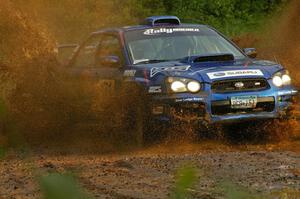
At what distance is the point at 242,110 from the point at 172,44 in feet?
4.84

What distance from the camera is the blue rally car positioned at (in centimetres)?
796

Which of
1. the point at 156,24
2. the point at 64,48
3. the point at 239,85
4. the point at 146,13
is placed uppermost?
the point at 146,13

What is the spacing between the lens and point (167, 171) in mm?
6117

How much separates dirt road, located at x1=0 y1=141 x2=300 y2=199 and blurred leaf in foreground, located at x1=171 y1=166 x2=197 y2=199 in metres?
3.27

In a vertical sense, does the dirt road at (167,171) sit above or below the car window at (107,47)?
below

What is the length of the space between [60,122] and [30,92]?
2.53 feet

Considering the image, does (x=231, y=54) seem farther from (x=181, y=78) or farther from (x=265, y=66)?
(x=181, y=78)

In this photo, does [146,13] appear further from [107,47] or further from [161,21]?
[107,47]

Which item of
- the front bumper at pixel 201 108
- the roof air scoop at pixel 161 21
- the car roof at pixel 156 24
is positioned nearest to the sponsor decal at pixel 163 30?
the car roof at pixel 156 24

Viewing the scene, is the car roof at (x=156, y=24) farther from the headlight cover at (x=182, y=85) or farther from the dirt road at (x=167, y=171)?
the dirt road at (x=167, y=171)

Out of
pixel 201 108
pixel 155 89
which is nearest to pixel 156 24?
pixel 155 89

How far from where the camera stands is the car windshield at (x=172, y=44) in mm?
8898

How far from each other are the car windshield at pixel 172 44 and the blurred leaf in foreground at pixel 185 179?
307 inches

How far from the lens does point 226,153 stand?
7.33 metres
